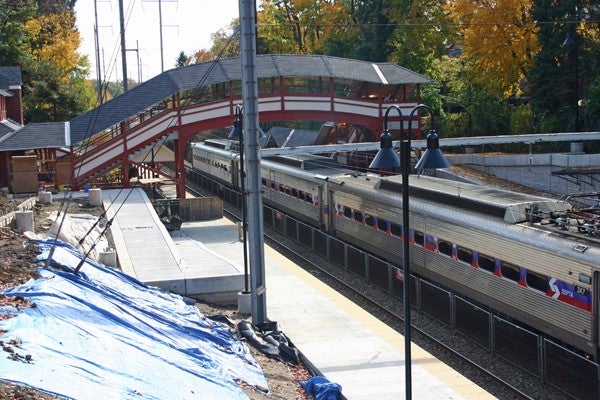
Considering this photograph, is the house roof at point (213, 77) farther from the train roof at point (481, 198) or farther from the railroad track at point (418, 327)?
the train roof at point (481, 198)

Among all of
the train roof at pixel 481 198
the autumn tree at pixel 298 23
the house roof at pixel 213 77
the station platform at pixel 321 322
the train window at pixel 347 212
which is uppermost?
the autumn tree at pixel 298 23

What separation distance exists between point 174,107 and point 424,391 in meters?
27.6

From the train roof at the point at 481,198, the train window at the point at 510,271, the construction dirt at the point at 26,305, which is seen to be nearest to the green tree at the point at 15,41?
the construction dirt at the point at 26,305

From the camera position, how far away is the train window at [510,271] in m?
16.9

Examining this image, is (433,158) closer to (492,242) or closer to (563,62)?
(492,242)

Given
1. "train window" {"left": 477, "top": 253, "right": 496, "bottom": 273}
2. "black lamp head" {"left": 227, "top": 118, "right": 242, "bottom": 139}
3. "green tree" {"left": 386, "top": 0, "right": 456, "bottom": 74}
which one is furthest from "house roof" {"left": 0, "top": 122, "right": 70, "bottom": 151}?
"green tree" {"left": 386, "top": 0, "right": 456, "bottom": 74}

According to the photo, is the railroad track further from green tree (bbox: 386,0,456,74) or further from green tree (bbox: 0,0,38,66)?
green tree (bbox: 0,0,38,66)

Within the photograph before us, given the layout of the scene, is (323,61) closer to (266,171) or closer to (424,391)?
(266,171)

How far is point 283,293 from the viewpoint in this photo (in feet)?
75.6


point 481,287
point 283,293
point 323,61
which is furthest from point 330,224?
point 323,61

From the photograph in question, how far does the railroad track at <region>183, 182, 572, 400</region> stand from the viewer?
51.6ft

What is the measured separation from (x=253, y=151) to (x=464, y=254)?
550 centimetres

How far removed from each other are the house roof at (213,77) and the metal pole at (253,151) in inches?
740

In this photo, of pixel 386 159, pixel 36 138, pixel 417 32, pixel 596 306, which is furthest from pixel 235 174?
pixel 386 159
